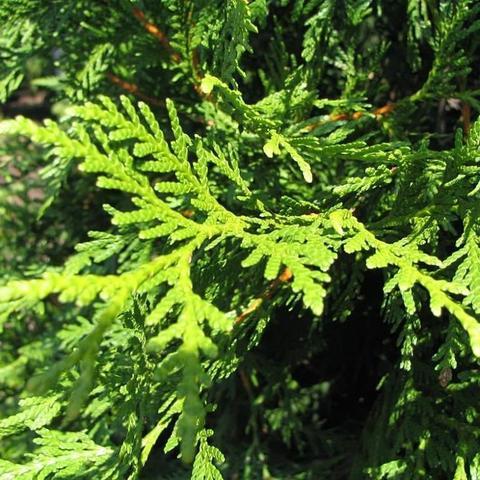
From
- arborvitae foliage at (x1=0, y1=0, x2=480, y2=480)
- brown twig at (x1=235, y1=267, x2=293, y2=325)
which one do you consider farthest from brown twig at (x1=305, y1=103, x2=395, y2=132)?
brown twig at (x1=235, y1=267, x2=293, y2=325)

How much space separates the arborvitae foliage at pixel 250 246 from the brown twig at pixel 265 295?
14 millimetres

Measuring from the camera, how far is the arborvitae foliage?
168 centimetres

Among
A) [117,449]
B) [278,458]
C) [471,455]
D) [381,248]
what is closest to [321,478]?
[278,458]

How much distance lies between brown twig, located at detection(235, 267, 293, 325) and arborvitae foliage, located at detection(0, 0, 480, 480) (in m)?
0.01

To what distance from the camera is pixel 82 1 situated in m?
2.70

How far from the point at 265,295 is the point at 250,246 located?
0.37 m

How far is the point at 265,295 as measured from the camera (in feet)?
7.34

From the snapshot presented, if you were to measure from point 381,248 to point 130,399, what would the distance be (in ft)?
2.87

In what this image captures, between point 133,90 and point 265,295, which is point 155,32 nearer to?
point 133,90

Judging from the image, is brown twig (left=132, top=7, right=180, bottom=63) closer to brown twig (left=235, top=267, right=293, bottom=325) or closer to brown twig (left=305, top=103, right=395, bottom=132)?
brown twig (left=305, top=103, right=395, bottom=132)

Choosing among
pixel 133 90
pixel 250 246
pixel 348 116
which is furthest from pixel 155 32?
pixel 250 246

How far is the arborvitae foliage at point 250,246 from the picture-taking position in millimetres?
1677

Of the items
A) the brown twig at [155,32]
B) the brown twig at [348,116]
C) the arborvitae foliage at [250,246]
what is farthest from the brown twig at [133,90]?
the brown twig at [348,116]

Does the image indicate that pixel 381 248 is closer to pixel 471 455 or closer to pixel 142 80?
pixel 471 455
